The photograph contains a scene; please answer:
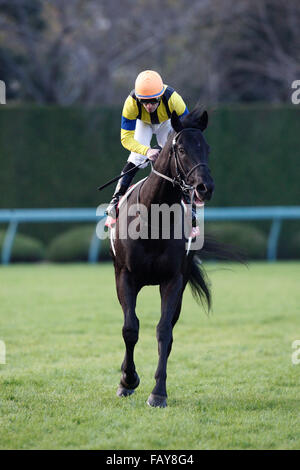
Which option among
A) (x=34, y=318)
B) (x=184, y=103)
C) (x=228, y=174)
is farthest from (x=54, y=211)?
(x=184, y=103)

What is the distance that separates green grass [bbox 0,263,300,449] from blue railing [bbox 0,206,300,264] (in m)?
3.50

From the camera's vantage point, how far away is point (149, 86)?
15.8ft

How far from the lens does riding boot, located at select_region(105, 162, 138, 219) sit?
17.7 ft

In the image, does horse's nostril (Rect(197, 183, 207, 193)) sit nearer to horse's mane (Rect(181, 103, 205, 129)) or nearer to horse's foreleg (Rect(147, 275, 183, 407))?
horse's mane (Rect(181, 103, 205, 129))

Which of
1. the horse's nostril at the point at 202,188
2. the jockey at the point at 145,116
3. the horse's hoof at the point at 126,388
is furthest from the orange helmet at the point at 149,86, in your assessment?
the horse's hoof at the point at 126,388

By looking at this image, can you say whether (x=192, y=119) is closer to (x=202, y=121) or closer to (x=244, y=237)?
(x=202, y=121)

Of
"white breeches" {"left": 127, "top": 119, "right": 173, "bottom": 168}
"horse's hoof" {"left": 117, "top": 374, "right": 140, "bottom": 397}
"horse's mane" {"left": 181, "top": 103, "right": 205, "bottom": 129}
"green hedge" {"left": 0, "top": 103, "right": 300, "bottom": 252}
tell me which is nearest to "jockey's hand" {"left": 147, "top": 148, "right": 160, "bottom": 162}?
"horse's mane" {"left": 181, "top": 103, "right": 205, "bottom": 129}

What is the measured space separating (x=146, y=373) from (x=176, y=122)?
6.42ft

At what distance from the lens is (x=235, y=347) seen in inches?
261

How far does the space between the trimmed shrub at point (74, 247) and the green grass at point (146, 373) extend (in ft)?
12.8

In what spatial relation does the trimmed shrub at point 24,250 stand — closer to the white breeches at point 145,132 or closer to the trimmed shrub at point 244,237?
the trimmed shrub at point 244,237

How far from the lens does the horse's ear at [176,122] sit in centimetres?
449

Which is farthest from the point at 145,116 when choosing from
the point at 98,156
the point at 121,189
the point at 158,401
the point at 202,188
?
the point at 98,156

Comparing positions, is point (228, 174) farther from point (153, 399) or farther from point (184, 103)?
point (153, 399)
